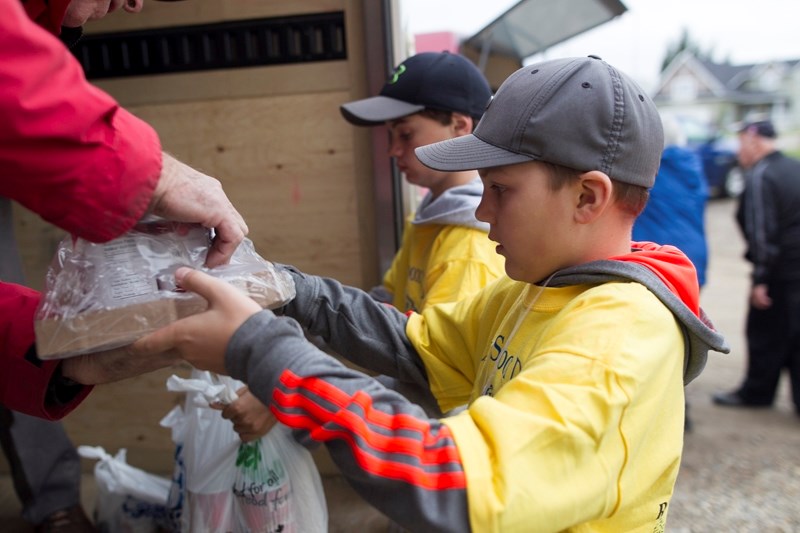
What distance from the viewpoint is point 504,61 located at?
5121mm

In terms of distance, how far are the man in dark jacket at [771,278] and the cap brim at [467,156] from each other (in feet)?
14.6

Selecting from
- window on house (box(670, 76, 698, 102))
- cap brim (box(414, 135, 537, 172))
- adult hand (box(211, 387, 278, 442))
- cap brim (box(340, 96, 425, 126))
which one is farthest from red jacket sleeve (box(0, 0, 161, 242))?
window on house (box(670, 76, 698, 102))

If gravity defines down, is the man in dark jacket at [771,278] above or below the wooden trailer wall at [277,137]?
below

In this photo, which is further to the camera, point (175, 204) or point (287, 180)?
point (287, 180)

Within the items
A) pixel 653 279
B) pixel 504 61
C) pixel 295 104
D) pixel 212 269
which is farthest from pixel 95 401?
pixel 504 61

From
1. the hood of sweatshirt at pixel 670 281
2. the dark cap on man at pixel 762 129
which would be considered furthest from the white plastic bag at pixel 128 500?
the dark cap on man at pixel 762 129

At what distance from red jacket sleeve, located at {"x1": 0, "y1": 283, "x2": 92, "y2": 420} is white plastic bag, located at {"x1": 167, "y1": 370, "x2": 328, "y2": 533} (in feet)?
1.81

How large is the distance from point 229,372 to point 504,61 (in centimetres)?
447

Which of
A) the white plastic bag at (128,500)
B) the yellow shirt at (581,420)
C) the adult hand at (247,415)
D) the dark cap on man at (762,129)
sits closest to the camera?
the yellow shirt at (581,420)

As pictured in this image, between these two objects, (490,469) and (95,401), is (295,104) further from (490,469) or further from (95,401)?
(490,469)

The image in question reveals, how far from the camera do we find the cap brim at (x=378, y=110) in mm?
2525

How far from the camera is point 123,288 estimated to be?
1.25m

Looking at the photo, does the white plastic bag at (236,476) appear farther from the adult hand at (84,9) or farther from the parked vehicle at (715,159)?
the parked vehicle at (715,159)

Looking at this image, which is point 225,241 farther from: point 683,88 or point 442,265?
point 683,88
